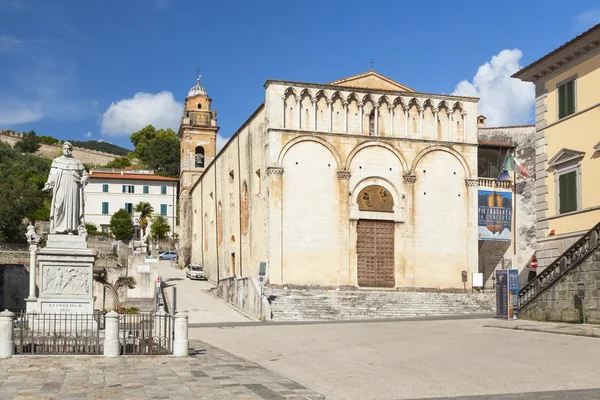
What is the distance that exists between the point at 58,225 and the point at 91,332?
10.3 ft

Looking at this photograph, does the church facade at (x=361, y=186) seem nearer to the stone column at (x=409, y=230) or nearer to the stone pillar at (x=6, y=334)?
the stone column at (x=409, y=230)

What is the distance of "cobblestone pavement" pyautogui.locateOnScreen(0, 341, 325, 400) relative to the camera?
11875 millimetres

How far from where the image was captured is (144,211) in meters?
85.2

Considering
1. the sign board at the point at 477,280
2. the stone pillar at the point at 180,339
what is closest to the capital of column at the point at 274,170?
the sign board at the point at 477,280

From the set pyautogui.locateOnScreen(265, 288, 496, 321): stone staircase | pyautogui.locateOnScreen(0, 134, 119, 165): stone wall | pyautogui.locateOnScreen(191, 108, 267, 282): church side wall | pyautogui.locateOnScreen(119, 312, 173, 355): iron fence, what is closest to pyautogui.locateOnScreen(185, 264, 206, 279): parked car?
pyautogui.locateOnScreen(191, 108, 267, 282): church side wall

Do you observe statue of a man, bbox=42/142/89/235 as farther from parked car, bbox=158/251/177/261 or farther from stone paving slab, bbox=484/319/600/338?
parked car, bbox=158/251/177/261

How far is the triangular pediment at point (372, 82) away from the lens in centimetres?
4432

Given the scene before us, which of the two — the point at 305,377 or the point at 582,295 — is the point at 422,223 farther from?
the point at 305,377

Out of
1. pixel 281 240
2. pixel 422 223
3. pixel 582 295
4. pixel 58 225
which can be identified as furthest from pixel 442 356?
pixel 422 223

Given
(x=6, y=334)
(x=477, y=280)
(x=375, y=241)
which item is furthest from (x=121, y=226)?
(x=6, y=334)

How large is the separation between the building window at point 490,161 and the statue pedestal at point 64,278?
33999mm

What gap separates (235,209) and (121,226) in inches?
1297

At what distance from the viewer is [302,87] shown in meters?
41.5

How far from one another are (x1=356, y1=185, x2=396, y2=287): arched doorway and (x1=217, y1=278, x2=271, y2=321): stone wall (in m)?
6.90
